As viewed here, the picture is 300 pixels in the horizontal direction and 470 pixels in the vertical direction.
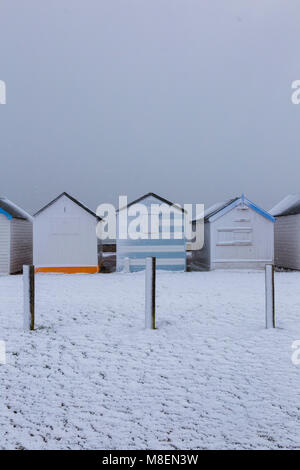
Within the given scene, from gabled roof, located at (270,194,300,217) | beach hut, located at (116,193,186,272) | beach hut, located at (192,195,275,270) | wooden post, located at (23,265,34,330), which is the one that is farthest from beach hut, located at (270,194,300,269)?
wooden post, located at (23,265,34,330)

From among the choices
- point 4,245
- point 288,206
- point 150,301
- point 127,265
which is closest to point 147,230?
point 127,265

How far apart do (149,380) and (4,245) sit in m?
16.4

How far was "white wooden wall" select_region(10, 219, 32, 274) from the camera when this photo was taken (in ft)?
64.0

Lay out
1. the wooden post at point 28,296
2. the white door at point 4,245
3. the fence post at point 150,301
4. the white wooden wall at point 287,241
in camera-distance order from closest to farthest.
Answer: the wooden post at point 28,296, the fence post at point 150,301, the white door at point 4,245, the white wooden wall at point 287,241

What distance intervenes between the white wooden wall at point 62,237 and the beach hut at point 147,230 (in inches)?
64.9

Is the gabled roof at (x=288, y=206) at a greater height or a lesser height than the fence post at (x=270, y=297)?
greater

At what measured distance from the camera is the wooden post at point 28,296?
7023 mm

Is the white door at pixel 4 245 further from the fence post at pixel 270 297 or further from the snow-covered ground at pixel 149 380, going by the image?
the fence post at pixel 270 297

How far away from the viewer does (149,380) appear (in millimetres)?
4699

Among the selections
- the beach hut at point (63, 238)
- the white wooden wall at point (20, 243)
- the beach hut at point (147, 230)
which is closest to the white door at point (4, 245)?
the white wooden wall at point (20, 243)

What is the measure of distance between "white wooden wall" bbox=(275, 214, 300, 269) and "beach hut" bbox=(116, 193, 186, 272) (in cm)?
691

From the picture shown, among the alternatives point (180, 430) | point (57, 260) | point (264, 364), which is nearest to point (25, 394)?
point (180, 430)

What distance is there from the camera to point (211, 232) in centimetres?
2011
